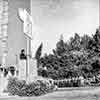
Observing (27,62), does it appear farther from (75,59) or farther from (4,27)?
(4,27)

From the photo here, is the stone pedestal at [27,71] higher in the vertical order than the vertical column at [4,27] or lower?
lower

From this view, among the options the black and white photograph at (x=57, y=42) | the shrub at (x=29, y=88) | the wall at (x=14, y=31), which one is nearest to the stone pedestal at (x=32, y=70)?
the shrub at (x=29, y=88)

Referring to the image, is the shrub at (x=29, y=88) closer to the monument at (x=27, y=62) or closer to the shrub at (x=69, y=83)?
the monument at (x=27, y=62)

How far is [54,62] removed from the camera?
1828 centimetres

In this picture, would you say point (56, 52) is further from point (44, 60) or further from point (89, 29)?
point (89, 29)

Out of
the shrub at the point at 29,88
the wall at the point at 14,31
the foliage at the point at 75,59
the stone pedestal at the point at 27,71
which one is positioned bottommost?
the shrub at the point at 29,88

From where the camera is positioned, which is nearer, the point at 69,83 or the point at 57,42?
the point at 69,83

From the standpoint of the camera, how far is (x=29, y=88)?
7242 millimetres

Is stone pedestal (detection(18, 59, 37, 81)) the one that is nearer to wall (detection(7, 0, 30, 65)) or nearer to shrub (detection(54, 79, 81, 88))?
shrub (detection(54, 79, 81, 88))

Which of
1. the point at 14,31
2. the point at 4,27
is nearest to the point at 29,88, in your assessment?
the point at 14,31

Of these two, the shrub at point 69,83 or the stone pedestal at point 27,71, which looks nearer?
the stone pedestal at point 27,71

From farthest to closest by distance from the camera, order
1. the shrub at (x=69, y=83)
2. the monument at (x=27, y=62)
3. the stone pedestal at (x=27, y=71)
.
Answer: the shrub at (x=69, y=83) < the stone pedestal at (x=27, y=71) < the monument at (x=27, y=62)

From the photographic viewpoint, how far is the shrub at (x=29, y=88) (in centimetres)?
720

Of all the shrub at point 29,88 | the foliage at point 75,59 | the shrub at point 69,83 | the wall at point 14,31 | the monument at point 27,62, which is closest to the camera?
the shrub at point 29,88
